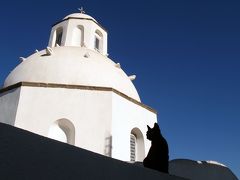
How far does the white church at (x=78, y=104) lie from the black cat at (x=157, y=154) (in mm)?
3903

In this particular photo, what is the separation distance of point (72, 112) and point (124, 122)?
2.20 meters

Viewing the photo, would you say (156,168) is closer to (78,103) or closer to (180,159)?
(180,159)

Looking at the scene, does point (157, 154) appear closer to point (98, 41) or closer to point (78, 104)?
point (78, 104)

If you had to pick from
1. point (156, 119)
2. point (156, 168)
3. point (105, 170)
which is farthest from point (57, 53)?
point (105, 170)

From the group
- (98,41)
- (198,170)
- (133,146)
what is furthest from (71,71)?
(198,170)

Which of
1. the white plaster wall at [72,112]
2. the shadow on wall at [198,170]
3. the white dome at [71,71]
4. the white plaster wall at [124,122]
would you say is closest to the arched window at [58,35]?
the white dome at [71,71]

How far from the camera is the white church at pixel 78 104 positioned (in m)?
11.5

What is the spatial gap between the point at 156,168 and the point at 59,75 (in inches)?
277

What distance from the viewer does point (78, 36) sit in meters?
18.1

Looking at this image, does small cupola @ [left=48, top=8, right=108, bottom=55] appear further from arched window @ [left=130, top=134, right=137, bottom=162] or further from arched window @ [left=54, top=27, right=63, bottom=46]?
arched window @ [left=130, top=134, right=137, bottom=162]

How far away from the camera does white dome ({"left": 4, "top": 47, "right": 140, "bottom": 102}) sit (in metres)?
12.8

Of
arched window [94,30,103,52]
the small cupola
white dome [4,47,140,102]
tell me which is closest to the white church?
white dome [4,47,140,102]

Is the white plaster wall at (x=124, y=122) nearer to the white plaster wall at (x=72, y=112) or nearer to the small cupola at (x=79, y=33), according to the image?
the white plaster wall at (x=72, y=112)

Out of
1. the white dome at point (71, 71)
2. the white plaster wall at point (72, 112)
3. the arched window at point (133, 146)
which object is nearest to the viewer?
the white plaster wall at point (72, 112)
